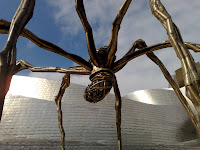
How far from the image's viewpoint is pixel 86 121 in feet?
31.9

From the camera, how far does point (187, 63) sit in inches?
64.1

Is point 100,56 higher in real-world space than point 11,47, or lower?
higher

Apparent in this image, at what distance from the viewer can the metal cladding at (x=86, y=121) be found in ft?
29.3

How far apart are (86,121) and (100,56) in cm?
657

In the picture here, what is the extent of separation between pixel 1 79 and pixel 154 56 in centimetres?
367

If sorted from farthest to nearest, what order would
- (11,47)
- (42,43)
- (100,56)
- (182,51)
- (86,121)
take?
(86,121)
(100,56)
(42,43)
(182,51)
(11,47)

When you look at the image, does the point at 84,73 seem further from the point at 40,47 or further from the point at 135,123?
the point at 135,123

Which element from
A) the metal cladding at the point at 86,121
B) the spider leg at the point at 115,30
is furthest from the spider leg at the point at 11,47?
the metal cladding at the point at 86,121

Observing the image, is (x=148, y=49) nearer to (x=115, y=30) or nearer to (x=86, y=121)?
(x=115, y=30)

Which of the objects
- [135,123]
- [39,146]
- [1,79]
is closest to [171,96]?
[135,123]

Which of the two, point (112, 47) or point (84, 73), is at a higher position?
point (112, 47)

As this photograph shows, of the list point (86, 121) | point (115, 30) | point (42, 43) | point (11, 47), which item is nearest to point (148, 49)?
point (115, 30)

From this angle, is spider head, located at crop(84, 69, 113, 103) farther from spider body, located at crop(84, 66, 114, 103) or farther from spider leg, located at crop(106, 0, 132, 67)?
spider leg, located at crop(106, 0, 132, 67)

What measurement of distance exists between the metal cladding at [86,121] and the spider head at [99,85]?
4607 mm
